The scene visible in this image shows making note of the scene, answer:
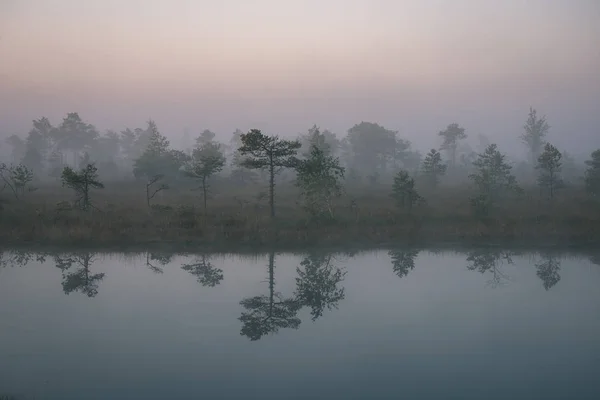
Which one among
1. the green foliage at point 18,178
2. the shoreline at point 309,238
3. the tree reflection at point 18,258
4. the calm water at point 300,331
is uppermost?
the green foliage at point 18,178

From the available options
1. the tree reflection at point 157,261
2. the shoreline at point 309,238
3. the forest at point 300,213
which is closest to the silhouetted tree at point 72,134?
the forest at point 300,213

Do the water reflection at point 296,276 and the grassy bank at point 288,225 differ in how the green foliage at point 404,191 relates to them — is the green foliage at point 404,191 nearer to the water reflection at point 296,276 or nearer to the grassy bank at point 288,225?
the grassy bank at point 288,225

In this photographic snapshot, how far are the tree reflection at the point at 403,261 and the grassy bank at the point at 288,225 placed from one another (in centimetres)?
300

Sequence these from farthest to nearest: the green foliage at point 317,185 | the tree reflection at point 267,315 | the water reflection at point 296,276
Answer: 1. the green foliage at point 317,185
2. the water reflection at point 296,276
3. the tree reflection at point 267,315

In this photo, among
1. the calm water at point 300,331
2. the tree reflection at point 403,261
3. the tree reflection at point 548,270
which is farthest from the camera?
the tree reflection at point 403,261

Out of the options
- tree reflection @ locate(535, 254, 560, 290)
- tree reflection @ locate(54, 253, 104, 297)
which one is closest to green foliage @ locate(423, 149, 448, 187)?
tree reflection @ locate(535, 254, 560, 290)

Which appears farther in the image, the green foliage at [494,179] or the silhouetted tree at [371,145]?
the silhouetted tree at [371,145]

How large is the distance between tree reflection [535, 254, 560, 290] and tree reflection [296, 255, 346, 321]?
31.5 feet

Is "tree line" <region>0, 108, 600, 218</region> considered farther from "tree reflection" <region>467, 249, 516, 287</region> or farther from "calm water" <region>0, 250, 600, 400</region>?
"calm water" <region>0, 250, 600, 400</region>

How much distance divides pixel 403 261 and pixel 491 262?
5004mm

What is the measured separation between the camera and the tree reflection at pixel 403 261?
2331cm

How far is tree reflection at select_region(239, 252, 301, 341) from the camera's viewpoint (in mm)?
→ 14688

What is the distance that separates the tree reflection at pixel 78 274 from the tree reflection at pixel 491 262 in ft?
61.2

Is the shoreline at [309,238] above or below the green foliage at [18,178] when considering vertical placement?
below
